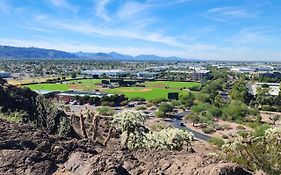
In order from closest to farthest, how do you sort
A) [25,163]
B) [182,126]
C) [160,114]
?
1. [25,163]
2. [182,126]
3. [160,114]

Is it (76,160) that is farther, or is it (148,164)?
(148,164)

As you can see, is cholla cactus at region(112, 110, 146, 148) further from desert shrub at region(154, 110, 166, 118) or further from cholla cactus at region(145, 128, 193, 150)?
desert shrub at region(154, 110, 166, 118)

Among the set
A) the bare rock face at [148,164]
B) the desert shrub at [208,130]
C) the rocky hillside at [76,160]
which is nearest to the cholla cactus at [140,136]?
the bare rock face at [148,164]

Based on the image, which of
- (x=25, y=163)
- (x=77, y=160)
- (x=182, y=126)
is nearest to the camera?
(x=25, y=163)

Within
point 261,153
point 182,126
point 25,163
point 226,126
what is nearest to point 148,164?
point 25,163

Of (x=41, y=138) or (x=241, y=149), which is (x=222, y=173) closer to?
(x=41, y=138)

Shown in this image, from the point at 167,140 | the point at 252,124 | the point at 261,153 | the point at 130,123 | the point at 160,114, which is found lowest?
the point at 160,114

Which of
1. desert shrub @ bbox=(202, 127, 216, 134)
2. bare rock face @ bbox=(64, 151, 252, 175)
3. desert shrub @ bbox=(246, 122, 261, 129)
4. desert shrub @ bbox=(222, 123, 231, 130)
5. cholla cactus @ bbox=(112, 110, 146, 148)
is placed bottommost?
desert shrub @ bbox=(222, 123, 231, 130)

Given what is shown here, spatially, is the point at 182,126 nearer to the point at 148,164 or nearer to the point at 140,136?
the point at 140,136

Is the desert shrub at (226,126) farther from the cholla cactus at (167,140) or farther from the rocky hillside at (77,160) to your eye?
the rocky hillside at (77,160)

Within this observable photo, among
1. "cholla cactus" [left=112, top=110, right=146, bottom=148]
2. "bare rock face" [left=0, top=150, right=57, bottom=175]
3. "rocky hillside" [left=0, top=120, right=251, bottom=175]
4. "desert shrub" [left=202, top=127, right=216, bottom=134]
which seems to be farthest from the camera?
"desert shrub" [left=202, top=127, right=216, bottom=134]

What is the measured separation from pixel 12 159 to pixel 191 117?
64.1m

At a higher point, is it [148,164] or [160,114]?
[148,164]

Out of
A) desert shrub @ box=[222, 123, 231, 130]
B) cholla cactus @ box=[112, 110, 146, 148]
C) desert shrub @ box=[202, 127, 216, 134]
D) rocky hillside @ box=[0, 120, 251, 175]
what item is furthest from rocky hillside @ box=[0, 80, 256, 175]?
desert shrub @ box=[222, 123, 231, 130]
